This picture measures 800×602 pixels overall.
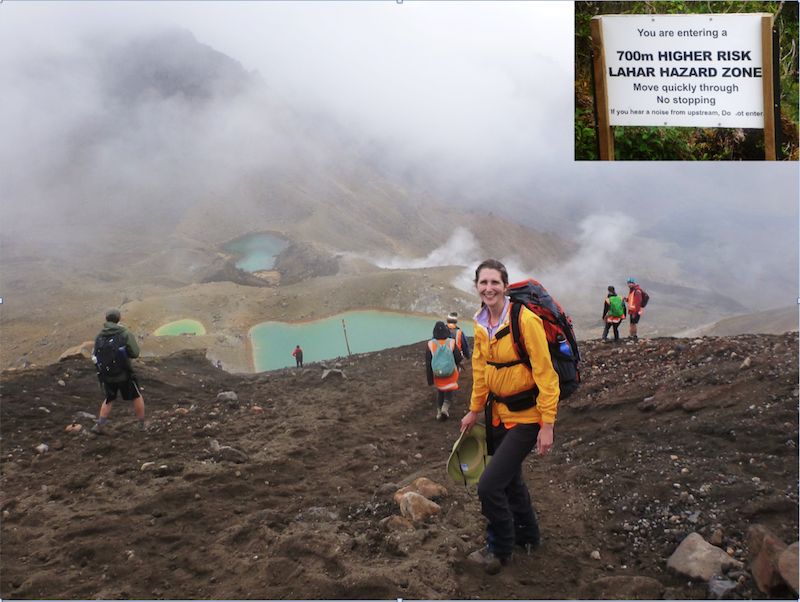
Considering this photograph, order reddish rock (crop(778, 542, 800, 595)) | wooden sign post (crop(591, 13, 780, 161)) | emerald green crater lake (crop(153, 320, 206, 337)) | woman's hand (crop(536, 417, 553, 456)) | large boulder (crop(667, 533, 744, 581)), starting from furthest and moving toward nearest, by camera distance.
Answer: emerald green crater lake (crop(153, 320, 206, 337)) → wooden sign post (crop(591, 13, 780, 161)) → large boulder (crop(667, 533, 744, 581)) → woman's hand (crop(536, 417, 553, 456)) → reddish rock (crop(778, 542, 800, 595))

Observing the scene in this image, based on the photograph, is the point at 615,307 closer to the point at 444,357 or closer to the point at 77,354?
the point at 444,357

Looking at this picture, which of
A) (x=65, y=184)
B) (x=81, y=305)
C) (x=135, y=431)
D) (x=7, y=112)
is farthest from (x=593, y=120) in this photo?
(x=7, y=112)

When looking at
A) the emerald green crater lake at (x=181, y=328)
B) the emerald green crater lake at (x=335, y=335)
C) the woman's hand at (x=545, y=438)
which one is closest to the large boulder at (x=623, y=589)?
the woman's hand at (x=545, y=438)

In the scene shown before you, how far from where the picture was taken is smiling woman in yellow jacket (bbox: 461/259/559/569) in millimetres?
2332

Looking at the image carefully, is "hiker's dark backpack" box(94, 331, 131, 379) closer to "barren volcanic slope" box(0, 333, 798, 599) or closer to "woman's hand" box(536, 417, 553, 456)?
"barren volcanic slope" box(0, 333, 798, 599)

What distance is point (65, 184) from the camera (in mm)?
16719

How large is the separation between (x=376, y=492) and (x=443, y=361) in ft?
7.32

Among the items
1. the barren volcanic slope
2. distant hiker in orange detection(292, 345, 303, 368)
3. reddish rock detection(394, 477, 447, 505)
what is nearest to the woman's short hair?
the barren volcanic slope

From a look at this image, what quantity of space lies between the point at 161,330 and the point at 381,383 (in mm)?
4847

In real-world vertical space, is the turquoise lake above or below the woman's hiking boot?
above

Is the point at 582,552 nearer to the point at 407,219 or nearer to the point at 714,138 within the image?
the point at 714,138

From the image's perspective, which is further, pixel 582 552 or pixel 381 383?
pixel 381 383

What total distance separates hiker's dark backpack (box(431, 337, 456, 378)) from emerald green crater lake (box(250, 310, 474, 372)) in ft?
12.0

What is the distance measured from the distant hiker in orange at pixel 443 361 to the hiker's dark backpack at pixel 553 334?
3.25 metres
